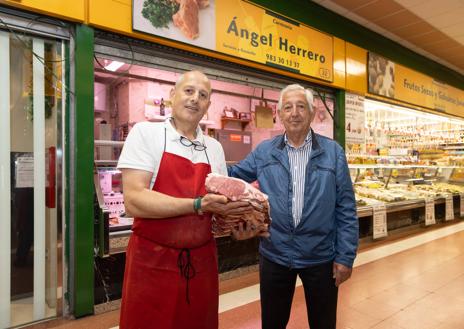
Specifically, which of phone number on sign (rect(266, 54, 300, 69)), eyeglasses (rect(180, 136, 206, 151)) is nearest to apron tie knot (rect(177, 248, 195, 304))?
eyeglasses (rect(180, 136, 206, 151))

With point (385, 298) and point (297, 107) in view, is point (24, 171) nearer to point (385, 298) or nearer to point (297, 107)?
point (297, 107)

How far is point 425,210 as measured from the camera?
21.8 feet

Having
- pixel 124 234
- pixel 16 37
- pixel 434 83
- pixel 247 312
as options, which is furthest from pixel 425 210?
pixel 16 37

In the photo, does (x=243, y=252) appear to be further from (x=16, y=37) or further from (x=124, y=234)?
(x=16, y=37)

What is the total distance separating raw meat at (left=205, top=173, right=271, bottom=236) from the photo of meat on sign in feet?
7.56

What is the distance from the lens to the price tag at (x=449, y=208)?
23.8 ft

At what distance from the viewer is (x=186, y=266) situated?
5.10 feet

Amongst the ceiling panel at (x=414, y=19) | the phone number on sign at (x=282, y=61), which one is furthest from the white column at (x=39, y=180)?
the ceiling panel at (x=414, y=19)

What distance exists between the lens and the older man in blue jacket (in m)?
1.96

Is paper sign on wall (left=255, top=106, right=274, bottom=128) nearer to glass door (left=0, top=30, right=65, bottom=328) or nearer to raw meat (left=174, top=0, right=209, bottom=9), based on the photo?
raw meat (left=174, top=0, right=209, bottom=9)

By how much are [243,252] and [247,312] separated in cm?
113

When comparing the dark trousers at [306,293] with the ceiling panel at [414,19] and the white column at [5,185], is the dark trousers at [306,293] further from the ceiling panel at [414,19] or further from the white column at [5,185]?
the ceiling panel at [414,19]

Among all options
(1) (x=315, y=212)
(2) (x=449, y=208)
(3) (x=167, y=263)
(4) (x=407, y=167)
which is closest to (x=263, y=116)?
(1) (x=315, y=212)

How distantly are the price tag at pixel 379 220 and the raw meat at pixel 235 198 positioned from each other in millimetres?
4343
